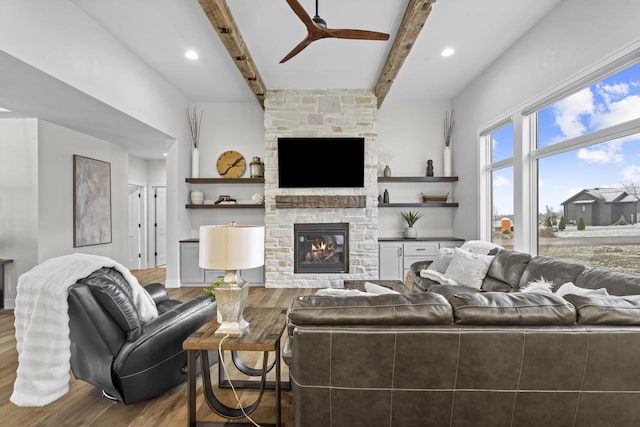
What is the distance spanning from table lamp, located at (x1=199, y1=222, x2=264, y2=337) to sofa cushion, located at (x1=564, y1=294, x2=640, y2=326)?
1.53m

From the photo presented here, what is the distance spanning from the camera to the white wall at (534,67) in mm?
2555

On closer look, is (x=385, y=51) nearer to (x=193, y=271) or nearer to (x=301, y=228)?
(x=301, y=228)

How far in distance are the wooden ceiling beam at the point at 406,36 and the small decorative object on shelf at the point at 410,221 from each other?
2172mm

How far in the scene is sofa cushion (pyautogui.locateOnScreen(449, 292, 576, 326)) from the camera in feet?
4.60

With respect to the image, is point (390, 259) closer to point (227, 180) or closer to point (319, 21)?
point (227, 180)

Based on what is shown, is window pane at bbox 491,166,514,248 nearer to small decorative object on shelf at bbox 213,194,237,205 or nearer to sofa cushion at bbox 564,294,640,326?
sofa cushion at bbox 564,294,640,326

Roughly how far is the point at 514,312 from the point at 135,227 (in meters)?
7.52

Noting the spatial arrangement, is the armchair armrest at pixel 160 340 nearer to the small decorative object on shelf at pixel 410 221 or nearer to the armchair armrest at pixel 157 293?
the armchair armrest at pixel 157 293

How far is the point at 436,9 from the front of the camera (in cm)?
313

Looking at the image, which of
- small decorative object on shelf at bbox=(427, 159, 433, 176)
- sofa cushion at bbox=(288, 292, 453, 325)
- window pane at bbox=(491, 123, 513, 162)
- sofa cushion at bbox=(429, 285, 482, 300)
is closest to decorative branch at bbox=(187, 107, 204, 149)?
small decorative object on shelf at bbox=(427, 159, 433, 176)

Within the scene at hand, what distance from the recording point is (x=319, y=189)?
5.23 m

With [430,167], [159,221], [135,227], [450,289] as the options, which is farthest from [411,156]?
[135,227]

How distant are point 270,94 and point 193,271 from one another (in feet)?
10.1

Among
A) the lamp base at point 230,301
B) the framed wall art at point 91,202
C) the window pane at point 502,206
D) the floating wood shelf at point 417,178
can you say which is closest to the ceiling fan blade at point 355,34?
the lamp base at point 230,301
